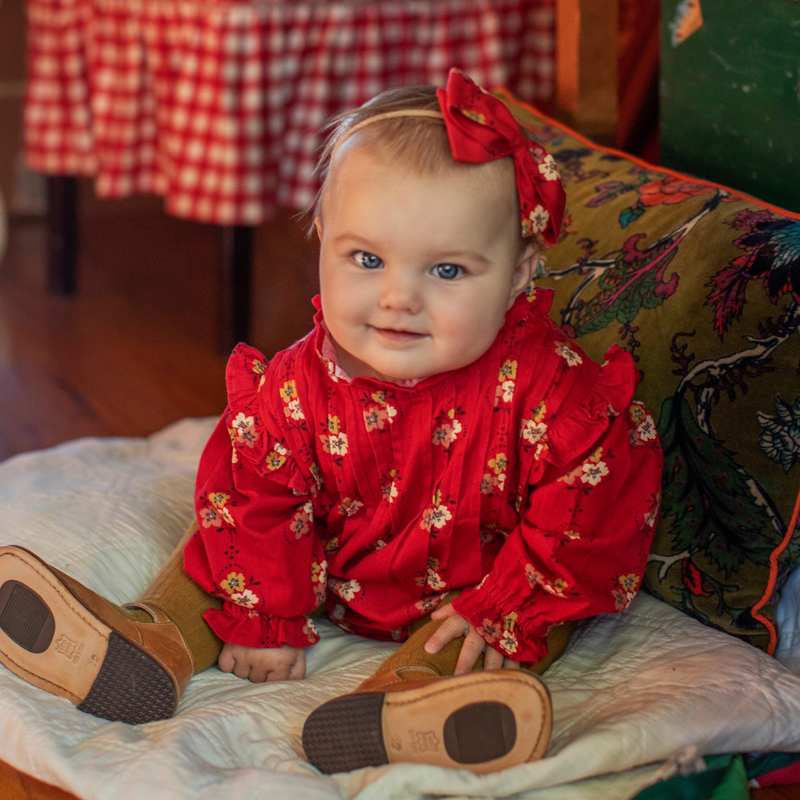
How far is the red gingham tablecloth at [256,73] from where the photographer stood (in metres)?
1.75

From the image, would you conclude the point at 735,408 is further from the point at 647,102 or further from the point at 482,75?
the point at 482,75

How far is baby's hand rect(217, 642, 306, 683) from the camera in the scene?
945 mm

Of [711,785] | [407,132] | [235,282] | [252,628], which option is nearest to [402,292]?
[407,132]

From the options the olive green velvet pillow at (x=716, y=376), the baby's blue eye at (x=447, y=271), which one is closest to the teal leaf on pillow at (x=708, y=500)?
the olive green velvet pillow at (x=716, y=376)

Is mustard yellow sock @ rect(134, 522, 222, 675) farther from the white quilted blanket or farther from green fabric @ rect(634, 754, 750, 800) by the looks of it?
green fabric @ rect(634, 754, 750, 800)

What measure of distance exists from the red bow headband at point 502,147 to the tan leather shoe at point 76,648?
49 cm

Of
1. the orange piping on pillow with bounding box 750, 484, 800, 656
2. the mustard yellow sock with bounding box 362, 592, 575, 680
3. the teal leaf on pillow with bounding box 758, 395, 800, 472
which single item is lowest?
the mustard yellow sock with bounding box 362, 592, 575, 680

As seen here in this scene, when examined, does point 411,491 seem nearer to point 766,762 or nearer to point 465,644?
point 465,644

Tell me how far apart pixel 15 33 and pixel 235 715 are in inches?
101

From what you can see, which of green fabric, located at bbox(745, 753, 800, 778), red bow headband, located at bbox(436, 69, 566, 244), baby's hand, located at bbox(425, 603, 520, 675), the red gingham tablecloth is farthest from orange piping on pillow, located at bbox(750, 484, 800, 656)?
the red gingham tablecloth

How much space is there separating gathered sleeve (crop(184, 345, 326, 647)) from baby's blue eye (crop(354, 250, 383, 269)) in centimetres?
17

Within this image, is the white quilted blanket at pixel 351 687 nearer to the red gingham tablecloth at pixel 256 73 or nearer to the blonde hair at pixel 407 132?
the blonde hair at pixel 407 132

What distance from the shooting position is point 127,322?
232 centimetres

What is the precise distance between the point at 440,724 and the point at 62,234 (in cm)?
200
